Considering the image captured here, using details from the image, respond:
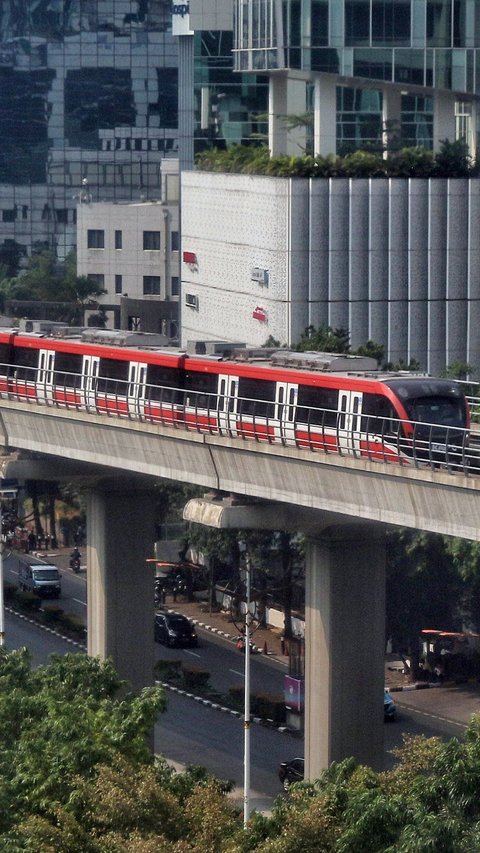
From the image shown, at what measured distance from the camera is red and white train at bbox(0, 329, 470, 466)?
154ft

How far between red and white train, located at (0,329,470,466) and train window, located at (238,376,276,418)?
27mm

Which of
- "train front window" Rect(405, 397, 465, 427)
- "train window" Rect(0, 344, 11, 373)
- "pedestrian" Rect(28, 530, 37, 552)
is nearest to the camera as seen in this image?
"train front window" Rect(405, 397, 465, 427)

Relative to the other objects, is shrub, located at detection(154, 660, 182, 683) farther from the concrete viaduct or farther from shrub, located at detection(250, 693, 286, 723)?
the concrete viaduct

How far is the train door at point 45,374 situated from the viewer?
6244cm

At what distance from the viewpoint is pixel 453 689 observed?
72.7 m

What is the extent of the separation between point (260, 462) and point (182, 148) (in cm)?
8589

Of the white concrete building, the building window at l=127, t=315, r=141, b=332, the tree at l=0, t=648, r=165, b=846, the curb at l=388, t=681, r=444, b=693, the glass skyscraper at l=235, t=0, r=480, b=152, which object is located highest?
the glass skyscraper at l=235, t=0, r=480, b=152

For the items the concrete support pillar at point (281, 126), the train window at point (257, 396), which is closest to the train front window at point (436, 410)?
the train window at point (257, 396)

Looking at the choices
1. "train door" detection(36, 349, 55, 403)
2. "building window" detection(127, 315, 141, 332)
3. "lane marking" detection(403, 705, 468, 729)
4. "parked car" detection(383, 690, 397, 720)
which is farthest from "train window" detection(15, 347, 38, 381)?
"building window" detection(127, 315, 141, 332)

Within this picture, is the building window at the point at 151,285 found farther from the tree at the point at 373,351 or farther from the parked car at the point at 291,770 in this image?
the parked car at the point at 291,770

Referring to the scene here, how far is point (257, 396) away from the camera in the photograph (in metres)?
52.9

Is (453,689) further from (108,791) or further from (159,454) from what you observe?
(108,791)

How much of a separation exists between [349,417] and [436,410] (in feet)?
7.30

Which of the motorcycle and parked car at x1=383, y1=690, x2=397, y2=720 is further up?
the motorcycle
